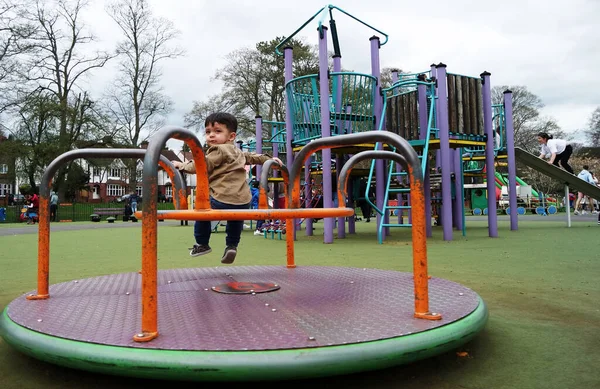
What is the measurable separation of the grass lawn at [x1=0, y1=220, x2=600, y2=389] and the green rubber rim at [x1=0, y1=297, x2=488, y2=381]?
0.14m

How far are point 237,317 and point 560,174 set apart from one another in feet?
31.4

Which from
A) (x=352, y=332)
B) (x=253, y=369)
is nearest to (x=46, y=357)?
(x=253, y=369)

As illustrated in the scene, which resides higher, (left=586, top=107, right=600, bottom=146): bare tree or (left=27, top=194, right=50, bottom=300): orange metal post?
(left=586, top=107, right=600, bottom=146): bare tree

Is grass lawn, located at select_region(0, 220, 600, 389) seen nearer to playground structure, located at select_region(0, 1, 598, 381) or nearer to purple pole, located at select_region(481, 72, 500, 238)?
playground structure, located at select_region(0, 1, 598, 381)

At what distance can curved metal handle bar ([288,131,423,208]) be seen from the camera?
1714 millimetres

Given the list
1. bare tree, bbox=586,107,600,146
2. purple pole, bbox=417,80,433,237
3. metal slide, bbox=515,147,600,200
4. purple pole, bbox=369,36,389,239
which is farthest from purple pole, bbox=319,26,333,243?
bare tree, bbox=586,107,600,146

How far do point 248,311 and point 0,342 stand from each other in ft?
3.71

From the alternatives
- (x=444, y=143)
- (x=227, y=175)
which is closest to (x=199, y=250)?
(x=227, y=175)

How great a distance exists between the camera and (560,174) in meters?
9.41

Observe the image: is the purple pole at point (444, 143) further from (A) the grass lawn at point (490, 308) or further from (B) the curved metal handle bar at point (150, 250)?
(B) the curved metal handle bar at point (150, 250)

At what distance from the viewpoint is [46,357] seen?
1473mm

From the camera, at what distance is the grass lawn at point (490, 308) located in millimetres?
1500

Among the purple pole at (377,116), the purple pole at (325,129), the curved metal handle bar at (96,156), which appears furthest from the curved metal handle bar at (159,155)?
the purple pole at (377,116)

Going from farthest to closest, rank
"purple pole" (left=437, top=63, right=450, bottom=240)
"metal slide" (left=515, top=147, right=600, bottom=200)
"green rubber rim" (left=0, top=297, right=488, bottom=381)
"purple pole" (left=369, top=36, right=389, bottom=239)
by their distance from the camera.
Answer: "metal slide" (left=515, top=147, right=600, bottom=200), "purple pole" (left=369, top=36, right=389, bottom=239), "purple pole" (left=437, top=63, right=450, bottom=240), "green rubber rim" (left=0, top=297, right=488, bottom=381)
